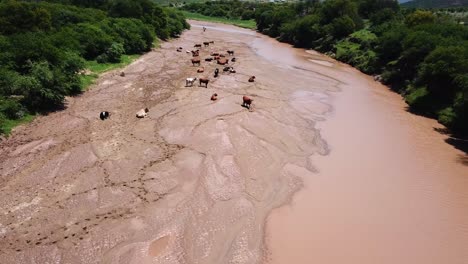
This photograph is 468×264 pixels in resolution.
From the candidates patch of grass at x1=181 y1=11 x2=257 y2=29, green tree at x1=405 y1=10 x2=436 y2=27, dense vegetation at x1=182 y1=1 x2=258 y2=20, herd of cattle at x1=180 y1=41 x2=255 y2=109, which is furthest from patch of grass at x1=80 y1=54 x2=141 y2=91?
dense vegetation at x1=182 y1=1 x2=258 y2=20

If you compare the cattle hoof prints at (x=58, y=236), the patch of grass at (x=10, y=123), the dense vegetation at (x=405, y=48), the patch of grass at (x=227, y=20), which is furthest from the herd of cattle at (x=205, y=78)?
the patch of grass at (x=227, y=20)

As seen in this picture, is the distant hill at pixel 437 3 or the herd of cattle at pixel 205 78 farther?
the distant hill at pixel 437 3

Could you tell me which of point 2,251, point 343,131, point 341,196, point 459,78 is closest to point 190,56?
point 343,131

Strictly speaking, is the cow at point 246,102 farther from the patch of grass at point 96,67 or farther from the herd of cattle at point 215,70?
the patch of grass at point 96,67

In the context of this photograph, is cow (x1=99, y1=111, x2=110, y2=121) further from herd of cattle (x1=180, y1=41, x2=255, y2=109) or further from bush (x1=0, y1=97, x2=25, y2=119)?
herd of cattle (x1=180, y1=41, x2=255, y2=109)

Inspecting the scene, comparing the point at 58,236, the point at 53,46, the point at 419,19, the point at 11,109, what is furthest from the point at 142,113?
the point at 419,19
